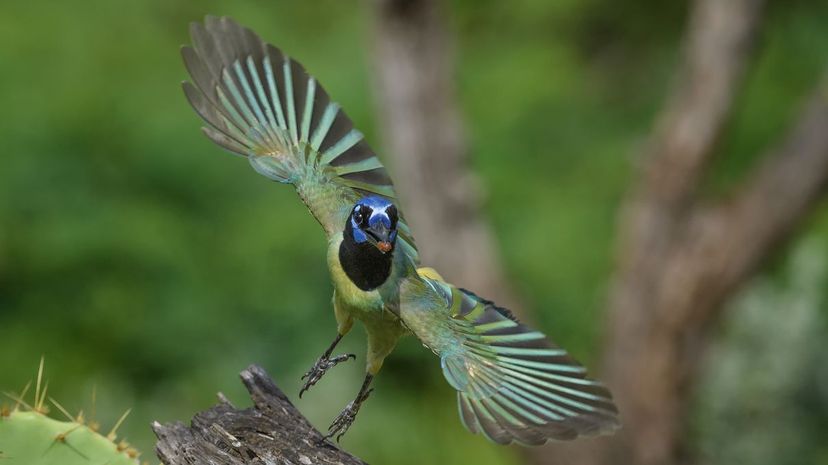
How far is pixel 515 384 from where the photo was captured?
9.23ft

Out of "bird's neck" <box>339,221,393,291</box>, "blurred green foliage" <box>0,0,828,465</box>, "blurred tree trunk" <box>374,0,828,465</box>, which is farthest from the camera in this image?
"blurred green foliage" <box>0,0,828,465</box>

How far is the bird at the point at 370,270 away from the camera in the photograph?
2705 mm

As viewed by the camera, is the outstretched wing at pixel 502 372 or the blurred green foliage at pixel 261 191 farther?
the blurred green foliage at pixel 261 191

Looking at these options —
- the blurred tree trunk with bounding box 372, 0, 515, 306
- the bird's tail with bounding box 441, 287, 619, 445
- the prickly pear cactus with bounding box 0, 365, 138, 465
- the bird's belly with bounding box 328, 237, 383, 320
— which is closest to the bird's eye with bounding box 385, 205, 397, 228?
the bird's belly with bounding box 328, 237, 383, 320

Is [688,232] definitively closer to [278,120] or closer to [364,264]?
Answer: [278,120]

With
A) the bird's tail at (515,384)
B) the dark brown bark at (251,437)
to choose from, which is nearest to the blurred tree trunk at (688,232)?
the bird's tail at (515,384)

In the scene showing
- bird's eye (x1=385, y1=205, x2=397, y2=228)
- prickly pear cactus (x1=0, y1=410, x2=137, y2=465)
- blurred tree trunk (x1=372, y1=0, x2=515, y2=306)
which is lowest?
prickly pear cactus (x1=0, y1=410, x2=137, y2=465)

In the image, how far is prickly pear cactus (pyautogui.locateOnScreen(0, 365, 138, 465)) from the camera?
277cm

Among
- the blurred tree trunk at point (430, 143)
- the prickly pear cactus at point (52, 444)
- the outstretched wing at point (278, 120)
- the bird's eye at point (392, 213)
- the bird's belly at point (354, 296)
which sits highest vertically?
the blurred tree trunk at point (430, 143)

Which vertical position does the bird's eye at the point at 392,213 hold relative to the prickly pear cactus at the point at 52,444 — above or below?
above

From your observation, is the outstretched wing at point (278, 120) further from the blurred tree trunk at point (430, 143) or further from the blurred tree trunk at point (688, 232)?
the blurred tree trunk at point (688, 232)

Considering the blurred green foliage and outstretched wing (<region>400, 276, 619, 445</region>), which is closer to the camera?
outstretched wing (<region>400, 276, 619, 445</region>)

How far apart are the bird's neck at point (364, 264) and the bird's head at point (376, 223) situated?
2 centimetres

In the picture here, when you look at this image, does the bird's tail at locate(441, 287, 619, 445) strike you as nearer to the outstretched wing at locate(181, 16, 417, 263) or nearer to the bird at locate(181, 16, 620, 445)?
the bird at locate(181, 16, 620, 445)
